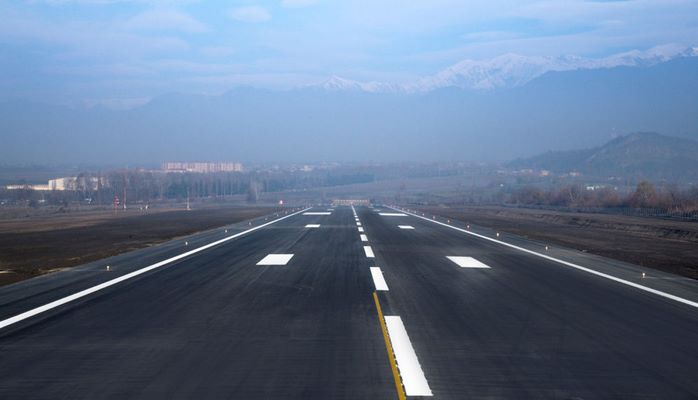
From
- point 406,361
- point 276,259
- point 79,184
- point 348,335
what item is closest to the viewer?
point 406,361

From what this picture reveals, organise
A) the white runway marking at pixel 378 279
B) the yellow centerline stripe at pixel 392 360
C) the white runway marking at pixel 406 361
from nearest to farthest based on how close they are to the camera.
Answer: the yellow centerline stripe at pixel 392 360 → the white runway marking at pixel 406 361 → the white runway marking at pixel 378 279

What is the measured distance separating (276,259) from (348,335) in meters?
10.8

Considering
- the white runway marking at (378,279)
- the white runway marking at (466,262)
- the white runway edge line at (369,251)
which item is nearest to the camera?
the white runway marking at (378,279)

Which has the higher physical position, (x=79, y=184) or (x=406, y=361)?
(x=79, y=184)

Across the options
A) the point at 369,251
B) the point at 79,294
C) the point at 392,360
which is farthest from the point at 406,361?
the point at 369,251

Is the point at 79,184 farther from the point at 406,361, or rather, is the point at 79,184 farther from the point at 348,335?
the point at 406,361

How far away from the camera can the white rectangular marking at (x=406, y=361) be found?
21.5 feet

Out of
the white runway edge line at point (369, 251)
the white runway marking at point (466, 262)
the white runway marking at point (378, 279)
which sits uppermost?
the white runway marking at point (378, 279)

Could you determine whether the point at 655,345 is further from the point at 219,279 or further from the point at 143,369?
the point at 219,279

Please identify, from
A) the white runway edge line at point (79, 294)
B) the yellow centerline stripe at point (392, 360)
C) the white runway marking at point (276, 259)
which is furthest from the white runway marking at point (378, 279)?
the white runway edge line at point (79, 294)

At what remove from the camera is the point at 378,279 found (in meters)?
14.9

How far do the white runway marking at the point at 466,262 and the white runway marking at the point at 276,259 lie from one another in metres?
5.03

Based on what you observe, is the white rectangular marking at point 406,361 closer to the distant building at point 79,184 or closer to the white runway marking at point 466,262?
the white runway marking at point 466,262

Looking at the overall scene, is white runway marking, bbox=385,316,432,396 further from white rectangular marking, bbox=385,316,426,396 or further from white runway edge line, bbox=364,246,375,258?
white runway edge line, bbox=364,246,375,258
